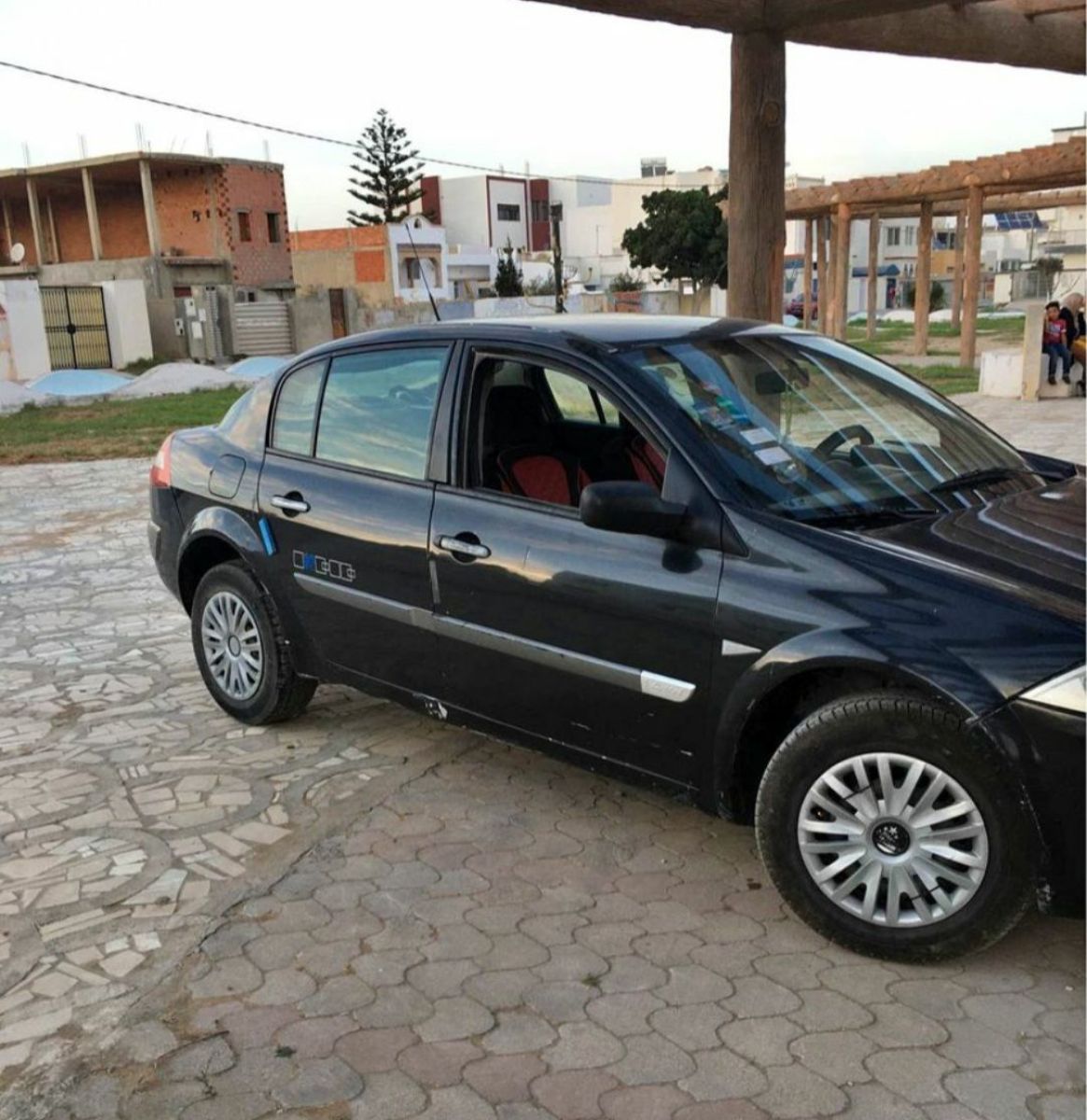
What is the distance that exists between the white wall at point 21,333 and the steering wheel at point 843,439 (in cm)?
2536

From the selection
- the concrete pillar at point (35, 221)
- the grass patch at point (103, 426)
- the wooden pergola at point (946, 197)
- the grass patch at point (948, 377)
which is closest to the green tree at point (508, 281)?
the concrete pillar at point (35, 221)

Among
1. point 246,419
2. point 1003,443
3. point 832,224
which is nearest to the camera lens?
point 1003,443

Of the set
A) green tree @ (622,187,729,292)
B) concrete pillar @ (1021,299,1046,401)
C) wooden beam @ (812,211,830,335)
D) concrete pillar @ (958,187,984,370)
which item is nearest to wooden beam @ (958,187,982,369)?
concrete pillar @ (958,187,984,370)

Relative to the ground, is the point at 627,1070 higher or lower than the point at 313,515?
lower

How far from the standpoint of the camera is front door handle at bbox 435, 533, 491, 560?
3.77 m

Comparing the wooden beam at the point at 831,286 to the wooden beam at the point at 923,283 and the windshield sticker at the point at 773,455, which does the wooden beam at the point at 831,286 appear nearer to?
the wooden beam at the point at 923,283

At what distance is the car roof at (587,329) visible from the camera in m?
3.86

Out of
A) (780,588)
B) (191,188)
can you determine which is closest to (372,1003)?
(780,588)

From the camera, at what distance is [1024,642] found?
9.07 ft

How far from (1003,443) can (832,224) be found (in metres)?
25.3

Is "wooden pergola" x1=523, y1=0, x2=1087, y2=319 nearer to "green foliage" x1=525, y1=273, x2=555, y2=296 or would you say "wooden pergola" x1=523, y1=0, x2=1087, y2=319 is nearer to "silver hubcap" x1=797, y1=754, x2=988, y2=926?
"silver hubcap" x1=797, y1=754, x2=988, y2=926

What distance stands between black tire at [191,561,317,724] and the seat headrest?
127 cm

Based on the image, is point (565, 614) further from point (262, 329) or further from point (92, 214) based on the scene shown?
point (92, 214)

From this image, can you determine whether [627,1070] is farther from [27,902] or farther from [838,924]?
[27,902]
